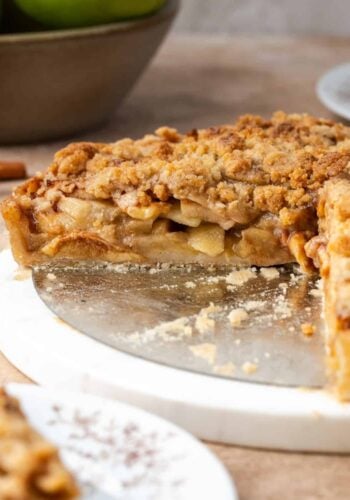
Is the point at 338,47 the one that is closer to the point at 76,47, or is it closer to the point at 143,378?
the point at 76,47

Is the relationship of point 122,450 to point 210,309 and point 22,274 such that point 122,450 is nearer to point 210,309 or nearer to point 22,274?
point 210,309

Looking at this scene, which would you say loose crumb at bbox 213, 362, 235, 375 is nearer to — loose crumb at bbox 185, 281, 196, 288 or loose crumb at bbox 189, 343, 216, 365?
loose crumb at bbox 189, 343, 216, 365

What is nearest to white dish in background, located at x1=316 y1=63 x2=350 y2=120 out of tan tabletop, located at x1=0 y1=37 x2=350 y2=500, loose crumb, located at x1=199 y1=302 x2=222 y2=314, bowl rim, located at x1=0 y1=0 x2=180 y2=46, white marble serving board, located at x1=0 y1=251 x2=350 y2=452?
tan tabletop, located at x1=0 y1=37 x2=350 y2=500

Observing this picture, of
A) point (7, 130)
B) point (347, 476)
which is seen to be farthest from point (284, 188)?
point (7, 130)

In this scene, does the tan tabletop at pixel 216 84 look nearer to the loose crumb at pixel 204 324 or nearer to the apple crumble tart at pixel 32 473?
the loose crumb at pixel 204 324

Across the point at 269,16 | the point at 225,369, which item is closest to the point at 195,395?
the point at 225,369
